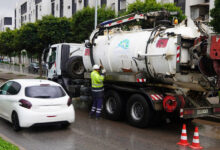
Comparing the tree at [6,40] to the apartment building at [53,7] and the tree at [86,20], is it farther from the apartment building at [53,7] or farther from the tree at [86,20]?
the tree at [86,20]

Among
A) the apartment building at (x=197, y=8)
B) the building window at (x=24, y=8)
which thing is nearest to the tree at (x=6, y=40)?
the apartment building at (x=197, y=8)

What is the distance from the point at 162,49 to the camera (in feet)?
27.4

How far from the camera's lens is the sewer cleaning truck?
26.3ft

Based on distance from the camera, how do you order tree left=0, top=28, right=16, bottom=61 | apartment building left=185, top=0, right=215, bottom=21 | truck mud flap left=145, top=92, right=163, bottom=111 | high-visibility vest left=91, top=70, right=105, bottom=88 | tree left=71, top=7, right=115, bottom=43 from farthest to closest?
tree left=0, top=28, right=16, bottom=61
apartment building left=185, top=0, right=215, bottom=21
tree left=71, top=7, right=115, bottom=43
high-visibility vest left=91, top=70, right=105, bottom=88
truck mud flap left=145, top=92, right=163, bottom=111

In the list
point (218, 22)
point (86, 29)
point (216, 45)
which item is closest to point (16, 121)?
point (216, 45)

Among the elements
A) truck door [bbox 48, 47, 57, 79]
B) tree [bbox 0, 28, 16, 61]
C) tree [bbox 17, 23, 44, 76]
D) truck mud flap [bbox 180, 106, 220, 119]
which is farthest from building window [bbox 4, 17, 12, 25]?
truck mud flap [bbox 180, 106, 220, 119]

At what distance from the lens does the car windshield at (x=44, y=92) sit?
8.27 meters

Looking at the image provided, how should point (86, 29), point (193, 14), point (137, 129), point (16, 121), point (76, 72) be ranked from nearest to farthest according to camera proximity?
Answer: 1. point (16, 121)
2. point (137, 129)
3. point (76, 72)
4. point (86, 29)
5. point (193, 14)

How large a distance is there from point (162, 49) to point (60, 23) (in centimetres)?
1838

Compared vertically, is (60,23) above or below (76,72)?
above

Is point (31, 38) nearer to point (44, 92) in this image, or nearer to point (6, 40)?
point (6, 40)

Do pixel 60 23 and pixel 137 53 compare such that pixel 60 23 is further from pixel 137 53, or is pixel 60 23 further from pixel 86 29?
pixel 137 53

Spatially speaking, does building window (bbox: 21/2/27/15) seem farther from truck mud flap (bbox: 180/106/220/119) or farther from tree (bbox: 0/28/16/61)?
truck mud flap (bbox: 180/106/220/119)

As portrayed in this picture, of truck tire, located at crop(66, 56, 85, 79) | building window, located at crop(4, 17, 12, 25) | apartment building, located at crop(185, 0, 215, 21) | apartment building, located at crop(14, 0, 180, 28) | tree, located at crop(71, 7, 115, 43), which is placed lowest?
truck tire, located at crop(66, 56, 85, 79)
